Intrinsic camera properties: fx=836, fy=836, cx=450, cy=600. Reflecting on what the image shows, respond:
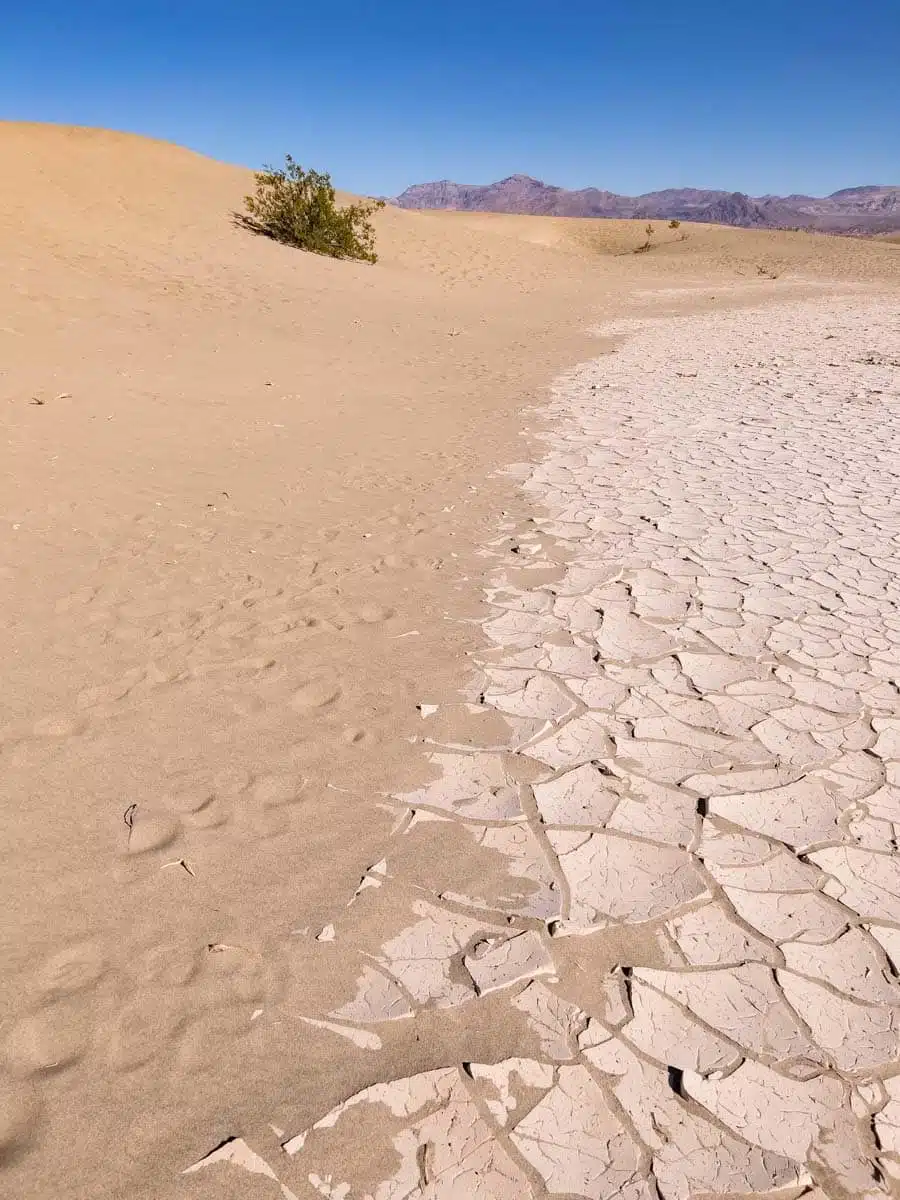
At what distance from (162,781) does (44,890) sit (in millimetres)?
487

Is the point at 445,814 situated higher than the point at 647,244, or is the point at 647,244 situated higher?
the point at 647,244

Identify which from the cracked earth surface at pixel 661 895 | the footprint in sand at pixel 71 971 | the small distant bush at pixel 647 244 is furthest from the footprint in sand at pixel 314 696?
the small distant bush at pixel 647 244

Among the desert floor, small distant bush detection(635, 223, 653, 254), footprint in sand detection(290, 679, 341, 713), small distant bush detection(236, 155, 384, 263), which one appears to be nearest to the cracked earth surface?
the desert floor

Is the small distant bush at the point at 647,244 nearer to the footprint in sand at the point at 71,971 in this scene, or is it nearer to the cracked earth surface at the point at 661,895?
the cracked earth surface at the point at 661,895

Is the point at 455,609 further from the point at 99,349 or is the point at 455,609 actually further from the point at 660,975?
the point at 99,349

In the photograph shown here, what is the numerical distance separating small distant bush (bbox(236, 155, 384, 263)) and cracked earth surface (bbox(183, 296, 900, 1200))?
15.5m

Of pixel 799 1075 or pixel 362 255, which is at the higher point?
pixel 362 255

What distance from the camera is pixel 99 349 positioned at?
8.28 metres

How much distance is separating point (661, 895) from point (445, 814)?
0.63m

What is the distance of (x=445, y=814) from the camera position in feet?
7.88

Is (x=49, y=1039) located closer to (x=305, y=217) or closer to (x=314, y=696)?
(x=314, y=696)

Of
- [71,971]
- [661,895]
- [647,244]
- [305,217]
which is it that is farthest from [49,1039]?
[647,244]

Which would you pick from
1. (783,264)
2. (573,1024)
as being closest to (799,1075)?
(573,1024)

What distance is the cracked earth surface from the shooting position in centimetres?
153
